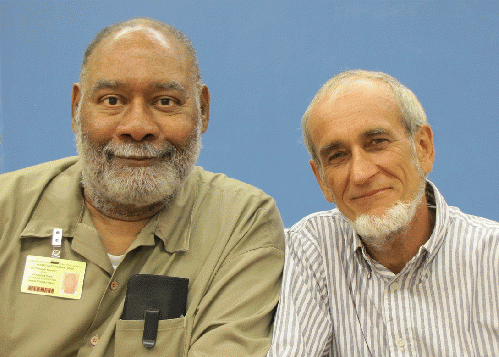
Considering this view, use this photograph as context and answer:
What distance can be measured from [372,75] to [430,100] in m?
1.63

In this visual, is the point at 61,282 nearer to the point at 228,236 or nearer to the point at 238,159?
the point at 228,236

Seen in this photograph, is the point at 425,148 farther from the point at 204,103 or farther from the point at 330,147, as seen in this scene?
the point at 204,103

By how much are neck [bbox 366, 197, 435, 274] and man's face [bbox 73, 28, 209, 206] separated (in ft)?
2.59

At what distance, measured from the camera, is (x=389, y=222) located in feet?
4.57

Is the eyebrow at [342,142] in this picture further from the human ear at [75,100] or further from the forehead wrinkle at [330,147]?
the human ear at [75,100]

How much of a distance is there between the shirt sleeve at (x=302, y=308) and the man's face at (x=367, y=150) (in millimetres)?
224

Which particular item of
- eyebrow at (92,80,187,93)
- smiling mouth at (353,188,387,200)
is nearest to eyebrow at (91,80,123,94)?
eyebrow at (92,80,187,93)

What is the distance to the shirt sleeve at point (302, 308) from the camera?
1383 mm

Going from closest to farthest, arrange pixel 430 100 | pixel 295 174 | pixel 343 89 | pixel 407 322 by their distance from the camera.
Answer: pixel 407 322 → pixel 343 89 → pixel 430 100 → pixel 295 174

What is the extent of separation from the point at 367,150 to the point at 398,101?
7.9 inches

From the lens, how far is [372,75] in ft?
5.09

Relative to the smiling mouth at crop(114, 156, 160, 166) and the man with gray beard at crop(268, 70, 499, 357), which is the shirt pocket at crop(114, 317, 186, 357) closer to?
the man with gray beard at crop(268, 70, 499, 357)

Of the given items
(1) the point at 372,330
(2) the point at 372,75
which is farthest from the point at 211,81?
(1) the point at 372,330

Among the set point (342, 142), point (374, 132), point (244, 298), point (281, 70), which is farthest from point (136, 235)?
point (281, 70)
